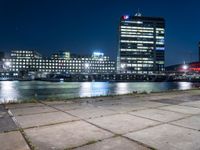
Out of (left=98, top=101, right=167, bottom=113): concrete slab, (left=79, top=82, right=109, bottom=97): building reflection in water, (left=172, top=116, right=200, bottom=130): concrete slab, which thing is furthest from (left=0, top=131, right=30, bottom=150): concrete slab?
(left=79, top=82, right=109, bottom=97): building reflection in water

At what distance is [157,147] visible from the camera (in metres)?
4.83

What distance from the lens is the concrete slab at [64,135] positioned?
16.4 ft

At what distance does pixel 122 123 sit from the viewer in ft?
23.0

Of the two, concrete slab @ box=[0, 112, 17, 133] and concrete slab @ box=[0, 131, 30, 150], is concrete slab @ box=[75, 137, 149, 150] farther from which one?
concrete slab @ box=[0, 112, 17, 133]

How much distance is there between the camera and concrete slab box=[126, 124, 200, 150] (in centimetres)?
491

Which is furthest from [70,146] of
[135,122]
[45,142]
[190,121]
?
[190,121]

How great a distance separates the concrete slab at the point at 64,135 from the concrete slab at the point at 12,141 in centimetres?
22

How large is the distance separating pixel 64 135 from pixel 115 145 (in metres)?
1.45

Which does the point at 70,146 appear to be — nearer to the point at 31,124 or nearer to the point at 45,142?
the point at 45,142

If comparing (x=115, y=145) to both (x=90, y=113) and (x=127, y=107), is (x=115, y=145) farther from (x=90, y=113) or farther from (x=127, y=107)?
(x=127, y=107)

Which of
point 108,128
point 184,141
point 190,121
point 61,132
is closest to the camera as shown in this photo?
point 184,141

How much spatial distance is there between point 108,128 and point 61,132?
1.31 m

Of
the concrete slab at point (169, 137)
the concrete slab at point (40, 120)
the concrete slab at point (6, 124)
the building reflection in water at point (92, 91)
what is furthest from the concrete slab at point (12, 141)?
the building reflection in water at point (92, 91)

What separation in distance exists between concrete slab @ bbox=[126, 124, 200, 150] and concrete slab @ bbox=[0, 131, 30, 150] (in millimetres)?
2510
